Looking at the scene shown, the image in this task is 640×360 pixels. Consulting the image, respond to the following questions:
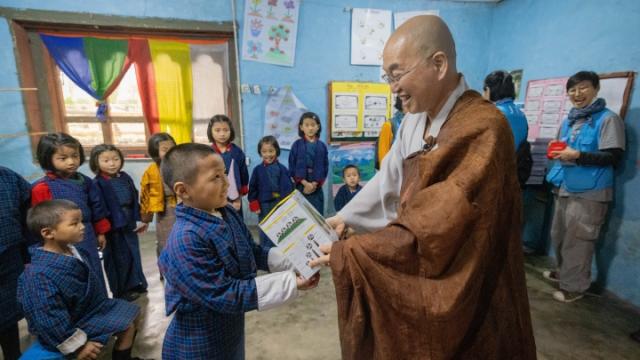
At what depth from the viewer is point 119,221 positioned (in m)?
2.49

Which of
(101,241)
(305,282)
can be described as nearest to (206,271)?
(305,282)

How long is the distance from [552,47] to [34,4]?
5.40 metres

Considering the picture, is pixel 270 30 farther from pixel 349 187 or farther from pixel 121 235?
pixel 121 235

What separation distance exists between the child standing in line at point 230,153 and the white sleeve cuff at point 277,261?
1.70 metres

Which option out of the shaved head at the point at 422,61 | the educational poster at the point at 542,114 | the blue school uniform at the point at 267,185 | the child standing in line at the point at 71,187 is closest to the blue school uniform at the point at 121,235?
the child standing in line at the point at 71,187

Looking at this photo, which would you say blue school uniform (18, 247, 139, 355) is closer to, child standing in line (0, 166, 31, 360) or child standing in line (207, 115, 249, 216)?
child standing in line (0, 166, 31, 360)

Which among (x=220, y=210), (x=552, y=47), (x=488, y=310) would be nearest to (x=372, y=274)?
(x=488, y=310)

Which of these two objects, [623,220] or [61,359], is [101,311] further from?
[623,220]

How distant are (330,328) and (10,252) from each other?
6.54 ft

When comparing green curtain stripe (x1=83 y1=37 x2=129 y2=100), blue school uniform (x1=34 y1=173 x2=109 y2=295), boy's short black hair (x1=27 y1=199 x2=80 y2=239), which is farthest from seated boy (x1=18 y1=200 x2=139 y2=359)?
green curtain stripe (x1=83 y1=37 x2=129 y2=100)

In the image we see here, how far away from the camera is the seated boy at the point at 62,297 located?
1452mm

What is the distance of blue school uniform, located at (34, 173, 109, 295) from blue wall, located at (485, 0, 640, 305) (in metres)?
3.89

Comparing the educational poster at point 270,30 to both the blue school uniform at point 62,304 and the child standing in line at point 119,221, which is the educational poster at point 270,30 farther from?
the blue school uniform at point 62,304

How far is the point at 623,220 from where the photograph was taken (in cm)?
267
